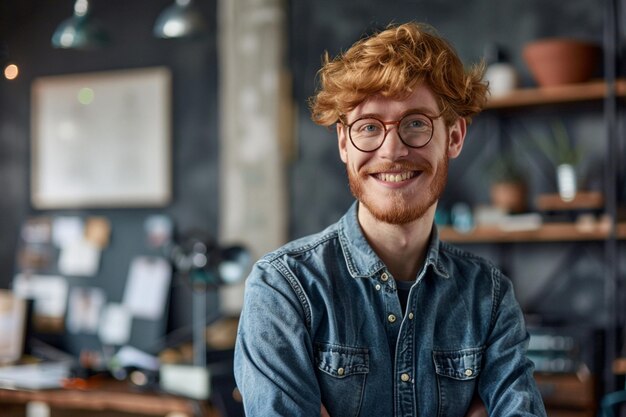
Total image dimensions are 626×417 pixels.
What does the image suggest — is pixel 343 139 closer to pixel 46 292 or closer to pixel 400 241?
pixel 400 241

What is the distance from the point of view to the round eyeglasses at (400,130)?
5.83 feet

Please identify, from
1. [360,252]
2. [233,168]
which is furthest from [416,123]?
[233,168]

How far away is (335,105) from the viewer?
72.8 inches

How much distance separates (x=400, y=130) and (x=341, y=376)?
1.64 feet

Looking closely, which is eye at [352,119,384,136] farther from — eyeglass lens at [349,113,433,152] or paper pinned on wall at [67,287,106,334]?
paper pinned on wall at [67,287,106,334]

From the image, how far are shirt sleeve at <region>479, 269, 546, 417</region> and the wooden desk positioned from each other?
2428 millimetres

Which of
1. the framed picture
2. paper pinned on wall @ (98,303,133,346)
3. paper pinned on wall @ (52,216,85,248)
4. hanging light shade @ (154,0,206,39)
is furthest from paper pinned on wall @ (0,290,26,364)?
hanging light shade @ (154,0,206,39)

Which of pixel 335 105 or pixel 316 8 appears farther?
pixel 316 8

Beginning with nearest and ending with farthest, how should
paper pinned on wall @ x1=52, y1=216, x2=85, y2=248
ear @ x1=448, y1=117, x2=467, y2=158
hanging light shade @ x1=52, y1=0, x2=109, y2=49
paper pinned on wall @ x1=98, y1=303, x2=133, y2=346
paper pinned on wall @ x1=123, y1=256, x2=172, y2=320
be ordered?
ear @ x1=448, y1=117, x2=467, y2=158, hanging light shade @ x1=52, y1=0, x2=109, y2=49, paper pinned on wall @ x1=123, y1=256, x2=172, y2=320, paper pinned on wall @ x1=98, y1=303, x2=133, y2=346, paper pinned on wall @ x1=52, y1=216, x2=85, y2=248

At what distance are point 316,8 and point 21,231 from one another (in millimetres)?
2423

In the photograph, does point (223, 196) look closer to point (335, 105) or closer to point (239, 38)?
point (239, 38)

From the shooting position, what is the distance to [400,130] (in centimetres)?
178

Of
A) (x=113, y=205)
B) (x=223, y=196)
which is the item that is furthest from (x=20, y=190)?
(x=223, y=196)

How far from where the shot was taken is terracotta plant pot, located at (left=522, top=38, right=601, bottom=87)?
419cm
